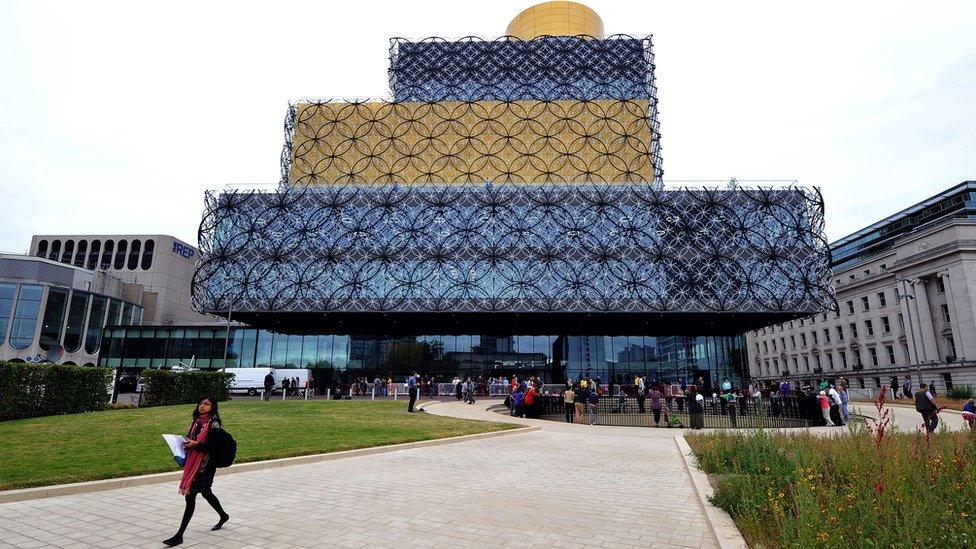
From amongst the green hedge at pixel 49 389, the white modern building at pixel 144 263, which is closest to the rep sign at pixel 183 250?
the white modern building at pixel 144 263

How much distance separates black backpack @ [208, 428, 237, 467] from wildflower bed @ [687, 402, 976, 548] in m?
6.40

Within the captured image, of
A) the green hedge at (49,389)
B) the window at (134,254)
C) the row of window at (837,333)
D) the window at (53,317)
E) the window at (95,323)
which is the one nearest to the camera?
the green hedge at (49,389)

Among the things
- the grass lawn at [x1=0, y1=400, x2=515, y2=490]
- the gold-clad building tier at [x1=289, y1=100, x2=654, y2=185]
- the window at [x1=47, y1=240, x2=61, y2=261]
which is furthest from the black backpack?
the window at [x1=47, y1=240, x2=61, y2=261]

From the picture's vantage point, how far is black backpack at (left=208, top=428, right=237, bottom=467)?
7.01m

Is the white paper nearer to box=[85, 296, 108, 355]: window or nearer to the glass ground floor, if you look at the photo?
the glass ground floor

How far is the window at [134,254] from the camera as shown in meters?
90.4

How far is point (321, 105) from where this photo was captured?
55.0 meters

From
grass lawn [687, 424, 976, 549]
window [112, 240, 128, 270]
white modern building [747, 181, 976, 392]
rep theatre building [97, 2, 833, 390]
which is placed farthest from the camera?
window [112, 240, 128, 270]

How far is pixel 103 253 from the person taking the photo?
92.4 meters

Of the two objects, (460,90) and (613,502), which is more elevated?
(460,90)

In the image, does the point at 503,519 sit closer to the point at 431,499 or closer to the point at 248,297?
the point at 431,499

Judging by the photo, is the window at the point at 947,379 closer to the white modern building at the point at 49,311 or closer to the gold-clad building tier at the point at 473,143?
the gold-clad building tier at the point at 473,143

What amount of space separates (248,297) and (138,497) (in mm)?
40269

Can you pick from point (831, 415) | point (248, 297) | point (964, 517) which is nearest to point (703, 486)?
point (964, 517)
